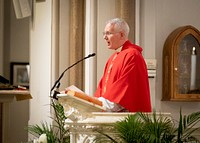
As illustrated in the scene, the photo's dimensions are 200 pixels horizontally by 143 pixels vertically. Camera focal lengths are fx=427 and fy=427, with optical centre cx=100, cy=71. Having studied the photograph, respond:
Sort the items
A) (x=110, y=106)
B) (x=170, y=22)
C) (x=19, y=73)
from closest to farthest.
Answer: (x=110, y=106) → (x=170, y=22) → (x=19, y=73)

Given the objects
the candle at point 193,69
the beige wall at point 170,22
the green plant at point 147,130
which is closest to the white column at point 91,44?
the beige wall at point 170,22

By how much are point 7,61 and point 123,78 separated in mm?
4617

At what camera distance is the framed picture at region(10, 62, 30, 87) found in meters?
7.30

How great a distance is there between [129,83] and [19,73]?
182 inches

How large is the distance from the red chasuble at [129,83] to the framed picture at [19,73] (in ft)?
14.0

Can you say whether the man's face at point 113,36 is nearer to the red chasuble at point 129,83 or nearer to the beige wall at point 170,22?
the red chasuble at point 129,83

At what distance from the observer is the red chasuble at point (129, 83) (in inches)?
116

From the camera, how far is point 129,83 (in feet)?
9.85

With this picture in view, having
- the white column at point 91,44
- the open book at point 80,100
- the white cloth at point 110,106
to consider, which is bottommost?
the white cloth at point 110,106

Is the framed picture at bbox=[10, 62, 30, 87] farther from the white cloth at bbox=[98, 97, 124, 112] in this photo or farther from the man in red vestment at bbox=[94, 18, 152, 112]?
the white cloth at bbox=[98, 97, 124, 112]

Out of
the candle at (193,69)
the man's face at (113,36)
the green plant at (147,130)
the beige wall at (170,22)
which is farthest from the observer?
the candle at (193,69)

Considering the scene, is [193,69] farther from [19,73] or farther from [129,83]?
[19,73]

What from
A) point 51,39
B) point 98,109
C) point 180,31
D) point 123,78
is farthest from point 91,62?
point 98,109

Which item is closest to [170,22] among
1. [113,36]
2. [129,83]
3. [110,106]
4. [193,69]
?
[193,69]
